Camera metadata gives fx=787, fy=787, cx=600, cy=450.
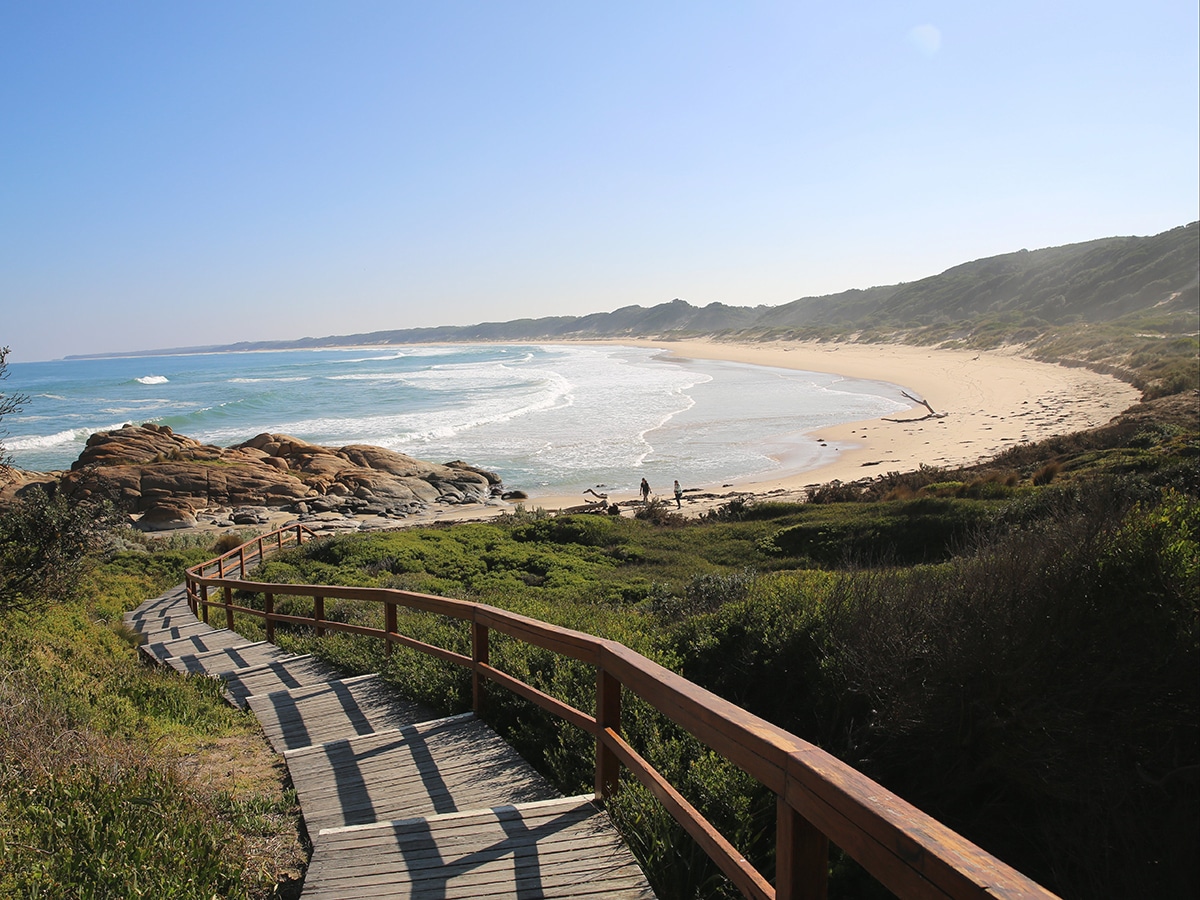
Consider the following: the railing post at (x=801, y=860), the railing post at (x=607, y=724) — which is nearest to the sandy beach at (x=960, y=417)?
the railing post at (x=607, y=724)

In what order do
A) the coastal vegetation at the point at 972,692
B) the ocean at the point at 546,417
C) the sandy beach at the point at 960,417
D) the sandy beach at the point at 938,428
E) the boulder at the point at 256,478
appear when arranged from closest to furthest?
the coastal vegetation at the point at 972,692 < the sandy beach at the point at 938,428 < the sandy beach at the point at 960,417 < the boulder at the point at 256,478 < the ocean at the point at 546,417

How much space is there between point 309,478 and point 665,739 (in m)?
29.6

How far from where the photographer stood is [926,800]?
4711mm

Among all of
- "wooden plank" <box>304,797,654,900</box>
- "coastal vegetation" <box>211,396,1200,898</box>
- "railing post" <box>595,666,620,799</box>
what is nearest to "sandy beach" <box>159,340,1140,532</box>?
"coastal vegetation" <box>211,396,1200,898</box>

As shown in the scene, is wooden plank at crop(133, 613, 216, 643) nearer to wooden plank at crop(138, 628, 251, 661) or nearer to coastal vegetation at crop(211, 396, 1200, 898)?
wooden plank at crop(138, 628, 251, 661)

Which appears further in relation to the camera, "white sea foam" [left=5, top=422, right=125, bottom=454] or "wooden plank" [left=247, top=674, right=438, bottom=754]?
"white sea foam" [left=5, top=422, right=125, bottom=454]

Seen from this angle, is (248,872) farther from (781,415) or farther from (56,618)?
(781,415)

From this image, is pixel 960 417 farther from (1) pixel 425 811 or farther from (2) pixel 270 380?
(2) pixel 270 380

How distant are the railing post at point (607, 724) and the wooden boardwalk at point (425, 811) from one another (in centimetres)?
11

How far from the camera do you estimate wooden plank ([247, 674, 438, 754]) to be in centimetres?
526

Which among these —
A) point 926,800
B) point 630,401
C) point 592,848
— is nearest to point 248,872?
point 592,848

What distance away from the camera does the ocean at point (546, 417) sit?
3259 cm

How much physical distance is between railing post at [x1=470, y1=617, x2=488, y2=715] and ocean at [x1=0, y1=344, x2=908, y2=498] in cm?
2293

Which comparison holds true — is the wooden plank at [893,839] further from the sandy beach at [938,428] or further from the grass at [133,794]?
the sandy beach at [938,428]
